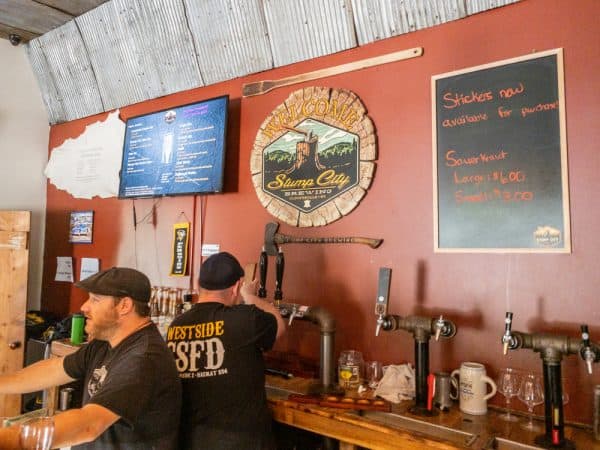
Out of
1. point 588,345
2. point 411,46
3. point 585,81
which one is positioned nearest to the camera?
point 588,345

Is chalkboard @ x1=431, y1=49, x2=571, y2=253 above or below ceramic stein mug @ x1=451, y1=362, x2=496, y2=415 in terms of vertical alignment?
above

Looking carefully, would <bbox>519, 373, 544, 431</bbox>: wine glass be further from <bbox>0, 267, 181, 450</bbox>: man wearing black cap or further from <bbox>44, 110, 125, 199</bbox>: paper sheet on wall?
<bbox>44, 110, 125, 199</bbox>: paper sheet on wall

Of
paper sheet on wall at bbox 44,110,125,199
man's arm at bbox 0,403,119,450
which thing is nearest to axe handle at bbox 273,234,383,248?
man's arm at bbox 0,403,119,450

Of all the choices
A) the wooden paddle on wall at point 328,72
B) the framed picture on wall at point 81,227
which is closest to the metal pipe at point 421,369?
the wooden paddle on wall at point 328,72

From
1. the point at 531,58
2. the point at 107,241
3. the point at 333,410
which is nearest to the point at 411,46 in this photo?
the point at 531,58

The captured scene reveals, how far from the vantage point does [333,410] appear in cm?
185

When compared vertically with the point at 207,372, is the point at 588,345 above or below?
→ above

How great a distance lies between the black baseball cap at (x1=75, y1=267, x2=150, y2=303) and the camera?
1.66m

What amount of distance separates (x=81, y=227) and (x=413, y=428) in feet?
10.6

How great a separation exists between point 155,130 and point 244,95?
804 mm

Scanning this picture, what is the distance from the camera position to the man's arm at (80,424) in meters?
1.17

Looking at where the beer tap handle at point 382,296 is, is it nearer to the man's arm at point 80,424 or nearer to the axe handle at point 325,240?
the axe handle at point 325,240

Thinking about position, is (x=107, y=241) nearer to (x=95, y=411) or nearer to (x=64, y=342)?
(x=64, y=342)

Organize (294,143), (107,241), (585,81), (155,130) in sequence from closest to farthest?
(585,81) → (294,143) → (155,130) → (107,241)
